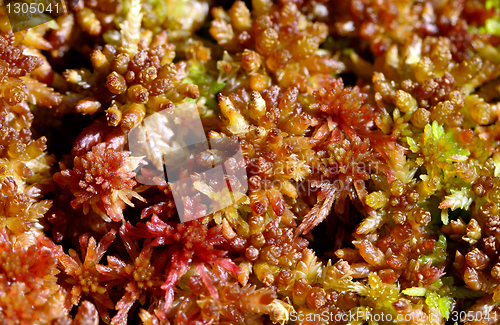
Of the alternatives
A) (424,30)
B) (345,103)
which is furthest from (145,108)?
(424,30)

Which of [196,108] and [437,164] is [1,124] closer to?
[196,108]

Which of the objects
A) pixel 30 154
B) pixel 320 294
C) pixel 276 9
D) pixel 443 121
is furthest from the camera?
pixel 276 9

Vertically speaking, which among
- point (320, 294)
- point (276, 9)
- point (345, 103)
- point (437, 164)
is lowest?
point (320, 294)

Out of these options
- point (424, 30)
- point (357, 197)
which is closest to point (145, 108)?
point (357, 197)

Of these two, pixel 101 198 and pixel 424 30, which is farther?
pixel 424 30

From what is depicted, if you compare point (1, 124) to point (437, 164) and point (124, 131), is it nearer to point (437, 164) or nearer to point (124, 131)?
point (124, 131)

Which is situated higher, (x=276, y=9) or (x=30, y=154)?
(x=276, y=9)

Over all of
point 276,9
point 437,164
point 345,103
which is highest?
point 276,9

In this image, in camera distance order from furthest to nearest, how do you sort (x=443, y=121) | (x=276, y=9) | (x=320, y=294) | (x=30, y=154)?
(x=276, y=9)
(x=443, y=121)
(x=30, y=154)
(x=320, y=294)

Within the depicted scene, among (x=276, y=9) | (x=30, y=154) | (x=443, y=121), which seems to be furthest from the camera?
(x=276, y=9)
